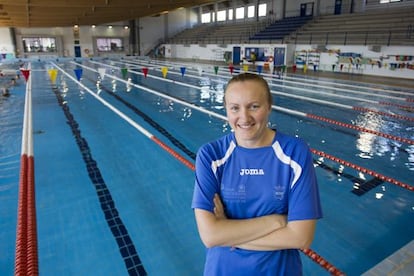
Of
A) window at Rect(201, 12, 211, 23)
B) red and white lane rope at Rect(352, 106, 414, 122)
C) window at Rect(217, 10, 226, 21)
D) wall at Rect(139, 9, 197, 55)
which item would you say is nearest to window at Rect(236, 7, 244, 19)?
window at Rect(217, 10, 226, 21)

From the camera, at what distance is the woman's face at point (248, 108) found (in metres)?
1.13

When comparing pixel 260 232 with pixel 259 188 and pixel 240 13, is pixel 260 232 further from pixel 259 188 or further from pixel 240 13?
pixel 240 13

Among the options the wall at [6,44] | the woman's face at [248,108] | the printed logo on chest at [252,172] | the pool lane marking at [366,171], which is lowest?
the pool lane marking at [366,171]

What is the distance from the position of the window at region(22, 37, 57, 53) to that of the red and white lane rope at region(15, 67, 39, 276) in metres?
29.3

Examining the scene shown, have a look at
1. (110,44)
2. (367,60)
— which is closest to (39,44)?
(110,44)

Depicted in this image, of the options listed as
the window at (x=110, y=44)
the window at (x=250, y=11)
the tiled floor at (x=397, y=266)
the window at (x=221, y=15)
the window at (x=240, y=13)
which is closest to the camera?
the tiled floor at (x=397, y=266)

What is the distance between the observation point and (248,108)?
3.75ft

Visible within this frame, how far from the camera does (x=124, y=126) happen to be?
6105 mm

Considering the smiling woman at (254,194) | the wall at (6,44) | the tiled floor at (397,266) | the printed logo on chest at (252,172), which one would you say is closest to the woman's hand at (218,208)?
the smiling woman at (254,194)

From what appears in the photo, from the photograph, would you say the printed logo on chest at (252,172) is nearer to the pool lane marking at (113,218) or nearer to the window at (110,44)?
the pool lane marking at (113,218)

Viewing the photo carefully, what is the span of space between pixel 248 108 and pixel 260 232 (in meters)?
0.48

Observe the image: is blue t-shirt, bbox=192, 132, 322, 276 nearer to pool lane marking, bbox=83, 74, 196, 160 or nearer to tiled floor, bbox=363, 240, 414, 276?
tiled floor, bbox=363, 240, 414, 276

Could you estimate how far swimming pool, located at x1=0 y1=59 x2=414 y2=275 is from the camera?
250 centimetres

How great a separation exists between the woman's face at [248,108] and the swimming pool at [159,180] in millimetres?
1602
